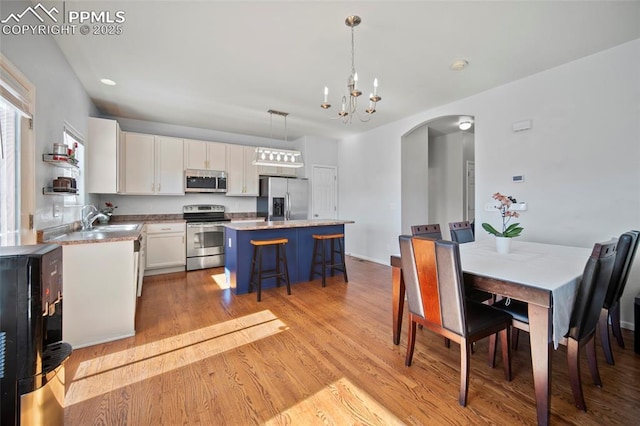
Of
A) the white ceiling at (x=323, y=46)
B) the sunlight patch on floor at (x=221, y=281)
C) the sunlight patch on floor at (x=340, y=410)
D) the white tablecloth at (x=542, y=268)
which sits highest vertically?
the white ceiling at (x=323, y=46)

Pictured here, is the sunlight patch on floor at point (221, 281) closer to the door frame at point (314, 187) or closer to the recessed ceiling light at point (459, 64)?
the door frame at point (314, 187)

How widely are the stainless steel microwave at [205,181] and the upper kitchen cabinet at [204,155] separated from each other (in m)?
0.09

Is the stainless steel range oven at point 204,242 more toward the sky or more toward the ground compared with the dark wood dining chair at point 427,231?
more toward the ground

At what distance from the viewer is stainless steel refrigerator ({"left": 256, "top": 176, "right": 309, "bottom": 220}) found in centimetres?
559

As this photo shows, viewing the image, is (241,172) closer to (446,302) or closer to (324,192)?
(324,192)

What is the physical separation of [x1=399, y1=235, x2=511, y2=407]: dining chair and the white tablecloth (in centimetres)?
25

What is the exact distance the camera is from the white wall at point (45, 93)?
1874mm

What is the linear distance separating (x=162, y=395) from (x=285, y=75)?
3.16m

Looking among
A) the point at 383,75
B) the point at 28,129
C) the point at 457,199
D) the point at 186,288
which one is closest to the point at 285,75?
the point at 383,75

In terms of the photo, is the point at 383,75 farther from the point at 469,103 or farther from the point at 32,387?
the point at 32,387

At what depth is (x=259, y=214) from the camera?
593 centimetres

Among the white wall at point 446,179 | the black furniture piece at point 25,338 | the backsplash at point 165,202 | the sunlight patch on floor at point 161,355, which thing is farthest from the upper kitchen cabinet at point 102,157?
the white wall at point 446,179

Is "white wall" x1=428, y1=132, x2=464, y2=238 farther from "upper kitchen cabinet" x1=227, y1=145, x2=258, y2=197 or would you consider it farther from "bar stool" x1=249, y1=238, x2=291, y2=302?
"upper kitchen cabinet" x1=227, y1=145, x2=258, y2=197

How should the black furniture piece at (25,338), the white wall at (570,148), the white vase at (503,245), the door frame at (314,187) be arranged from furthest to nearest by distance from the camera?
the door frame at (314,187), the white wall at (570,148), the white vase at (503,245), the black furniture piece at (25,338)
